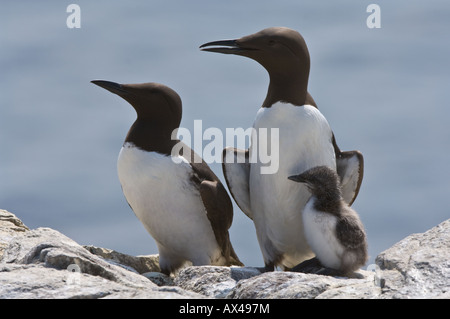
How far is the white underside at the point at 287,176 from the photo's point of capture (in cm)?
946

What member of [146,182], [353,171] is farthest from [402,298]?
[146,182]

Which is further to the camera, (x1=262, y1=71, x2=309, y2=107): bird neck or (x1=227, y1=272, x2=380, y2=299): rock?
(x1=262, y1=71, x2=309, y2=107): bird neck

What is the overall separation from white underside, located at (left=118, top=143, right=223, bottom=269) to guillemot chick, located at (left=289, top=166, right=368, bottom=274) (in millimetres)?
1599

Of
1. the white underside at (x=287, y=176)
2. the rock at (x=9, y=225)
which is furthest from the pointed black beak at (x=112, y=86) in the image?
the rock at (x=9, y=225)

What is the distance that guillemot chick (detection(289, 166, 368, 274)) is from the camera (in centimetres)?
848

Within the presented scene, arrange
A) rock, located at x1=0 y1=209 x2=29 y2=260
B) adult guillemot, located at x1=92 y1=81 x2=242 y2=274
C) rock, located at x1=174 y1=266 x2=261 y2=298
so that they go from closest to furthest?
rock, located at x1=174 y1=266 x2=261 y2=298, adult guillemot, located at x1=92 y1=81 x2=242 y2=274, rock, located at x1=0 y1=209 x2=29 y2=260

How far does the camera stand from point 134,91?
33.0 feet

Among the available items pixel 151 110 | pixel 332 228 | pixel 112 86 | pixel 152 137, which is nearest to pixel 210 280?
pixel 332 228

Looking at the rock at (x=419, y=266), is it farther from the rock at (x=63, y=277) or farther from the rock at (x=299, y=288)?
the rock at (x=63, y=277)

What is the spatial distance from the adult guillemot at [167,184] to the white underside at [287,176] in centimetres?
51

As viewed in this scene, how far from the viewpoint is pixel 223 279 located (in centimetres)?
809

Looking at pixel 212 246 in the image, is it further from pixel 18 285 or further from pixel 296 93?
pixel 18 285

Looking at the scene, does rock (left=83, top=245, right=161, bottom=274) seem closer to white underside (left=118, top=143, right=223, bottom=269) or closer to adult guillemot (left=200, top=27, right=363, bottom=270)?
white underside (left=118, top=143, right=223, bottom=269)

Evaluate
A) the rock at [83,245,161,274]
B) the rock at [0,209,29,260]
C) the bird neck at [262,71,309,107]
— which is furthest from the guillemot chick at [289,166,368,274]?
the rock at [0,209,29,260]
